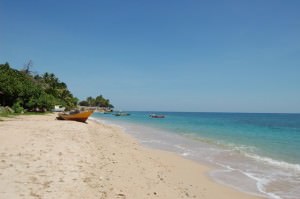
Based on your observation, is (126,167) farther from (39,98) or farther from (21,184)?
(39,98)

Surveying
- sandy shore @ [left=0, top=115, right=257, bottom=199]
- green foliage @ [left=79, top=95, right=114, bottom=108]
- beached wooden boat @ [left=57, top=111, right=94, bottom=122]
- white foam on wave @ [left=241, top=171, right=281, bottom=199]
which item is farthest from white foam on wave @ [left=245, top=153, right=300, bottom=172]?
green foliage @ [left=79, top=95, right=114, bottom=108]

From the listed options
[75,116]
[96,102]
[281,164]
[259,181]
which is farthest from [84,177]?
[96,102]

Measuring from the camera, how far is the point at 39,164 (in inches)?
264

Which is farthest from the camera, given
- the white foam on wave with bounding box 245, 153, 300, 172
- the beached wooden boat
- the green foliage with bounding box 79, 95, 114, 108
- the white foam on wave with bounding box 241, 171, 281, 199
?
the green foliage with bounding box 79, 95, 114, 108

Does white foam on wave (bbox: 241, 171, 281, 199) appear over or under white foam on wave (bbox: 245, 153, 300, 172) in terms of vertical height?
under

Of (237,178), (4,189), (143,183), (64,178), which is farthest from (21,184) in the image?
(237,178)

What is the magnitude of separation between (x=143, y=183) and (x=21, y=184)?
2.91m

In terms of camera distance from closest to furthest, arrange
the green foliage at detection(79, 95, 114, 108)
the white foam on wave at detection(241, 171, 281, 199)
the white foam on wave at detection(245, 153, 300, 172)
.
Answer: the white foam on wave at detection(241, 171, 281, 199) < the white foam on wave at detection(245, 153, 300, 172) < the green foliage at detection(79, 95, 114, 108)

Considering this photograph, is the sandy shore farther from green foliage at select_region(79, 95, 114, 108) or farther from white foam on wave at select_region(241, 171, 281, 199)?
green foliage at select_region(79, 95, 114, 108)

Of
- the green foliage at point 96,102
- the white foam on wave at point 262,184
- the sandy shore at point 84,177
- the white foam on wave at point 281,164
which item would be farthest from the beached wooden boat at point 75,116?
the green foliage at point 96,102

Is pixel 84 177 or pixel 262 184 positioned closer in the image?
pixel 84 177

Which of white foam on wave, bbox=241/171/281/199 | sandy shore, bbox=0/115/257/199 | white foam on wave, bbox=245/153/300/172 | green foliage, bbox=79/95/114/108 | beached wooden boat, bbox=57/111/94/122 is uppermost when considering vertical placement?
green foliage, bbox=79/95/114/108

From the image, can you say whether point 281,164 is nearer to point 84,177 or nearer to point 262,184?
point 262,184

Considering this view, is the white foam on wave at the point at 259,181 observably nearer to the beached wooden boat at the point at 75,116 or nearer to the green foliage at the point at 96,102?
the beached wooden boat at the point at 75,116
